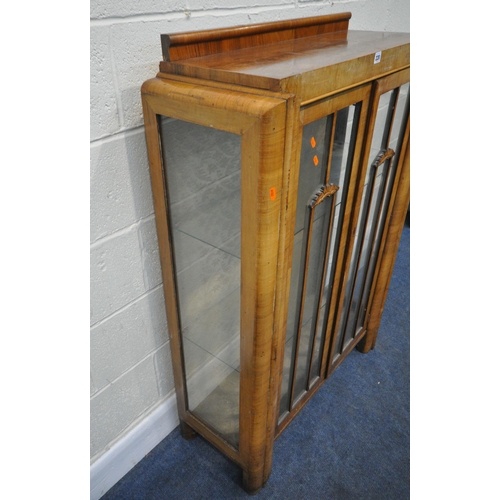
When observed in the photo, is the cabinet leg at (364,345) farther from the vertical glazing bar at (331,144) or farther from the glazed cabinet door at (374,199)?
the vertical glazing bar at (331,144)

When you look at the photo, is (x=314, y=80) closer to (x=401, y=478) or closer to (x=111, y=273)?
(x=111, y=273)

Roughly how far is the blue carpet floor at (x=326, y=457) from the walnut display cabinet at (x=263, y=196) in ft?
0.31

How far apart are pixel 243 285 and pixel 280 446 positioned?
2.68 feet

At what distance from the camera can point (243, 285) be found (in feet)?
2.78

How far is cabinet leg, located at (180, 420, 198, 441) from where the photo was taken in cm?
136

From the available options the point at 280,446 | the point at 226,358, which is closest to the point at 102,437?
the point at 226,358

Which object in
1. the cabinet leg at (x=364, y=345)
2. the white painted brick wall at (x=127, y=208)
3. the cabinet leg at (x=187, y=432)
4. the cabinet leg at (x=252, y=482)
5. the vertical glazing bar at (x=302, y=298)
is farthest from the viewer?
the cabinet leg at (x=364, y=345)

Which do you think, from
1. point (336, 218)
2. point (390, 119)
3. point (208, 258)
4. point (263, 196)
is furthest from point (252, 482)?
point (390, 119)

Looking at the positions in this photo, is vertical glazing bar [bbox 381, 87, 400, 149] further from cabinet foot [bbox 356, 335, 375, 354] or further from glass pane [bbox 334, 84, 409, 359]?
cabinet foot [bbox 356, 335, 375, 354]

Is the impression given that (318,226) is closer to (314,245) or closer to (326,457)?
(314,245)

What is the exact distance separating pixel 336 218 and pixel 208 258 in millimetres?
400

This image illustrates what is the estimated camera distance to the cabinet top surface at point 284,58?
0.69m

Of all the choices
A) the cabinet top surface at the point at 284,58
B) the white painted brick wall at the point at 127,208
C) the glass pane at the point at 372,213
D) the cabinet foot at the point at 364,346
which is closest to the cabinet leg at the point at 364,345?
the cabinet foot at the point at 364,346

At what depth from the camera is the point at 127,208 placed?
950 mm
